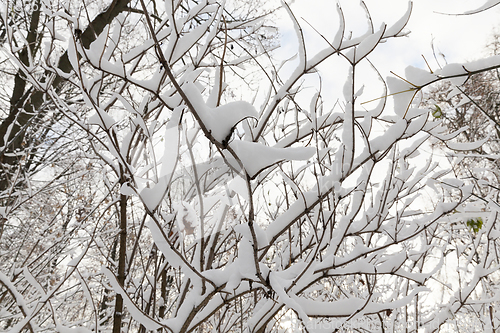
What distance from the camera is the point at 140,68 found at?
180 inches

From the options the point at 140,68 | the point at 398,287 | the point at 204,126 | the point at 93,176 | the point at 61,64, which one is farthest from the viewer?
the point at 93,176

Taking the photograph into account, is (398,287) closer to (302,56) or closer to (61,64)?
(302,56)

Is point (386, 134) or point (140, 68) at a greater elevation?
point (140, 68)

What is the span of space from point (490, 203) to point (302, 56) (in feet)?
3.56

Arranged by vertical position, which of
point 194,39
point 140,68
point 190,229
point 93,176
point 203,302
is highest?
point 140,68

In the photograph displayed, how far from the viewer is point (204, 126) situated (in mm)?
463

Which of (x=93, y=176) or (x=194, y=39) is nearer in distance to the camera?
(x=194, y=39)

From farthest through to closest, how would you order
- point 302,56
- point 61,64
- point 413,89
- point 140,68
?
1. point 140,68
2. point 61,64
3. point 302,56
4. point 413,89

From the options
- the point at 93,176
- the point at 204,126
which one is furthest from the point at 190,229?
the point at 93,176

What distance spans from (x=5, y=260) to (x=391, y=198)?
601 cm

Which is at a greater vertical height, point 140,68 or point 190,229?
point 140,68

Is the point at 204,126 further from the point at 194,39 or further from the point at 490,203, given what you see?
the point at 490,203

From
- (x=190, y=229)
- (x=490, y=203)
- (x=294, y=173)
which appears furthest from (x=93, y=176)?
(x=490, y=203)

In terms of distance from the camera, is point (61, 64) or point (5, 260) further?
point (5, 260)
